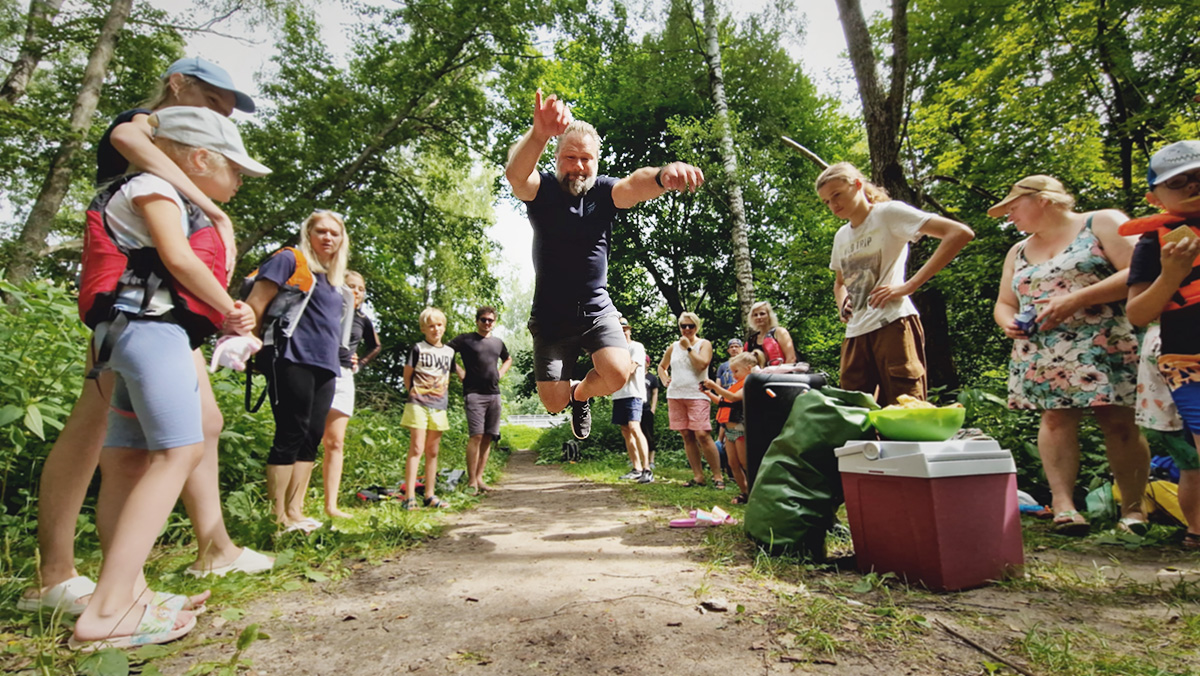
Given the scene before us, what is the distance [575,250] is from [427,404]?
2815 mm

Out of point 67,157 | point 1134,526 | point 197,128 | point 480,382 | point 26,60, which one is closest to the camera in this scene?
point 197,128

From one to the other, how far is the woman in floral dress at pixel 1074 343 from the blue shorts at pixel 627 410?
166 inches

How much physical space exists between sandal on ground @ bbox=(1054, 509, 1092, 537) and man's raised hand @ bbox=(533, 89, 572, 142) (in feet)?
12.2

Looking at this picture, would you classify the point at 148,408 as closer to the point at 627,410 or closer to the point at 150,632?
the point at 150,632

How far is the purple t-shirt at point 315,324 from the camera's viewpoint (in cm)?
333

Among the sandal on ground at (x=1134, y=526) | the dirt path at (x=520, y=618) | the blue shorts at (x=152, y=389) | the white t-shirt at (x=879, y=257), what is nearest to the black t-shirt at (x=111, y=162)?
the blue shorts at (x=152, y=389)

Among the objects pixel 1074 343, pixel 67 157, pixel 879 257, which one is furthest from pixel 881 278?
pixel 67 157

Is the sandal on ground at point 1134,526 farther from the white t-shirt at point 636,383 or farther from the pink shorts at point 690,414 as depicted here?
the white t-shirt at point 636,383

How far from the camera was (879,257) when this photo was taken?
133 inches

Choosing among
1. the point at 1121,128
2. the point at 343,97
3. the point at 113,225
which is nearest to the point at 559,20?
Result: the point at 343,97

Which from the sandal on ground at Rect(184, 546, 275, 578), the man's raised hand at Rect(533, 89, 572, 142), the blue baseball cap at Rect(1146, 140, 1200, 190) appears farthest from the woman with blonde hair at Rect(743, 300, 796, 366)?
the sandal on ground at Rect(184, 546, 275, 578)

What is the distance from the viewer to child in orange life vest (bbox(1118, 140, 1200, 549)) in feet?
8.00

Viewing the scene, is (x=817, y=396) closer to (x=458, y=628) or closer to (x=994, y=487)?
(x=994, y=487)

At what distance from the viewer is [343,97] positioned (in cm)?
1288
